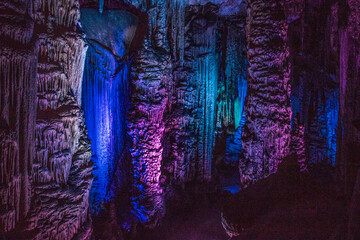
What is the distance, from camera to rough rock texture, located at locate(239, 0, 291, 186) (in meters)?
4.24

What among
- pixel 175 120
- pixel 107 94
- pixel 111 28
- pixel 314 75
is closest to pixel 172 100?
pixel 175 120

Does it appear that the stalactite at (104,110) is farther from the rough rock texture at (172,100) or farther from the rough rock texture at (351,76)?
the rough rock texture at (351,76)

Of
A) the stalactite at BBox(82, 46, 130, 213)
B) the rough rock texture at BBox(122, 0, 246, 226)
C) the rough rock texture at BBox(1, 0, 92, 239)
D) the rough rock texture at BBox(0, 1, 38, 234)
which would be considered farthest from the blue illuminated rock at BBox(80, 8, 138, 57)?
the rough rock texture at BBox(0, 1, 38, 234)

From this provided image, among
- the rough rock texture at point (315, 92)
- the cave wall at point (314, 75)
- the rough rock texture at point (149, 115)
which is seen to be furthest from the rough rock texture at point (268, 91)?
the rough rock texture at point (315, 92)

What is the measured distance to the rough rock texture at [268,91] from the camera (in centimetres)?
424

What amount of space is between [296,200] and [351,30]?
2.38 metres

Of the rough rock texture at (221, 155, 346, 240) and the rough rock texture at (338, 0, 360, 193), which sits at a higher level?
the rough rock texture at (338, 0, 360, 193)

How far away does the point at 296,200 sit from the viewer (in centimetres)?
227

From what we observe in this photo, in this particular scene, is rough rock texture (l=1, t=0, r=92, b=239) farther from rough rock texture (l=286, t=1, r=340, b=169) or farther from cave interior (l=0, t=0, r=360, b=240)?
rough rock texture (l=286, t=1, r=340, b=169)

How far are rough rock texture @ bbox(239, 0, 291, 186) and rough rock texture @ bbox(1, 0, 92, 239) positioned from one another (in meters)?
2.91

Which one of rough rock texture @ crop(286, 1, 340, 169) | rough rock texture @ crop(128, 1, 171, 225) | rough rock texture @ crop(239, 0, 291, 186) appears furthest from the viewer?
rough rock texture @ crop(286, 1, 340, 169)

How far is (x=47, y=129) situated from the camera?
2.71 m

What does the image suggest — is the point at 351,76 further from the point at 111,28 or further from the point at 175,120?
the point at 111,28

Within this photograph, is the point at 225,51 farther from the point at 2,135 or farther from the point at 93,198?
the point at 2,135
